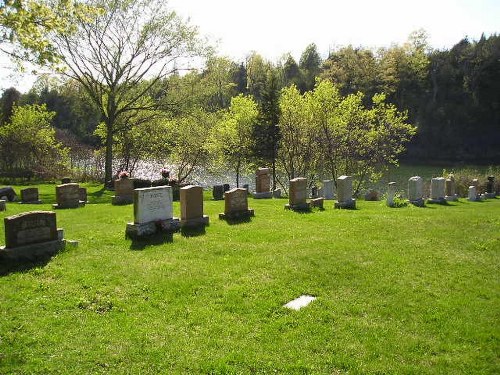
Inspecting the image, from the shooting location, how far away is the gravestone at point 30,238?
848 cm

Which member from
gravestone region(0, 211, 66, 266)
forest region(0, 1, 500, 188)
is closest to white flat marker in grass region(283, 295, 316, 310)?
gravestone region(0, 211, 66, 266)

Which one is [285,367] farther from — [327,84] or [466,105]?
[466,105]

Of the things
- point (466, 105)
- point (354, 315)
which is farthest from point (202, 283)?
point (466, 105)

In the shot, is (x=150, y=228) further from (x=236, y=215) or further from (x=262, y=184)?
(x=262, y=184)

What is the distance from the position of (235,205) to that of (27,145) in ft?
97.2

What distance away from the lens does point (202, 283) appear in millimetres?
7637

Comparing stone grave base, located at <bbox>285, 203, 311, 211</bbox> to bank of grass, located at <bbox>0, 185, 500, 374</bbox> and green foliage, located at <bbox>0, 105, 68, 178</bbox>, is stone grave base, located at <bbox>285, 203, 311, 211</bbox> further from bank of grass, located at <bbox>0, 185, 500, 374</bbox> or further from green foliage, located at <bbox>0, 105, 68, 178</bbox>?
green foliage, located at <bbox>0, 105, 68, 178</bbox>

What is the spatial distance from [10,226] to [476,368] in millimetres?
8254

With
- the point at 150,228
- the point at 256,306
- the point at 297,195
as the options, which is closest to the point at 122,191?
the point at 297,195

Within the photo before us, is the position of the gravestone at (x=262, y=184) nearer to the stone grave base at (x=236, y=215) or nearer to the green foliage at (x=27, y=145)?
the stone grave base at (x=236, y=215)

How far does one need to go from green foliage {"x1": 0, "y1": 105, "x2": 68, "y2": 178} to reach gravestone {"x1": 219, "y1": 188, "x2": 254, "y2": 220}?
26.5 meters

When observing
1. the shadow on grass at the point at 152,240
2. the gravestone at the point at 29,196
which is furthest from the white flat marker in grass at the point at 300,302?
the gravestone at the point at 29,196

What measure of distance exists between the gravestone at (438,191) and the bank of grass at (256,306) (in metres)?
10.0

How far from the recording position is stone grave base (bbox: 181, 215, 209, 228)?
12.0 m
